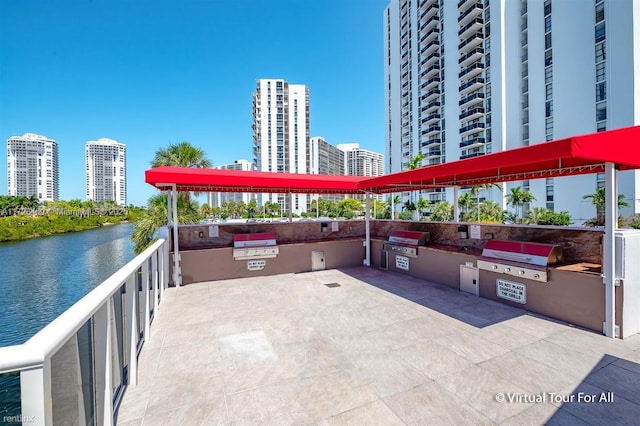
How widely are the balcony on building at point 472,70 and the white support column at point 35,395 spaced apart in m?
42.6

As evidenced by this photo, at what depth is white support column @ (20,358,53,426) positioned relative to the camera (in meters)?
1.10

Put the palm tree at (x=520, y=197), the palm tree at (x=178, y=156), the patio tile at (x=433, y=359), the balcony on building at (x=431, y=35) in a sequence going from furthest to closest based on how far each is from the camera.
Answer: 1. the balcony on building at (x=431, y=35)
2. the palm tree at (x=520, y=197)
3. the palm tree at (x=178, y=156)
4. the patio tile at (x=433, y=359)

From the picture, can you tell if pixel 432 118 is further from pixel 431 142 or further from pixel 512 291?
pixel 512 291

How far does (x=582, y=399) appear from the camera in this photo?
2.60 metres

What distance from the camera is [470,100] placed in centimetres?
3559

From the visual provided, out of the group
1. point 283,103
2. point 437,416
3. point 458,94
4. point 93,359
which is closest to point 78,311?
point 93,359

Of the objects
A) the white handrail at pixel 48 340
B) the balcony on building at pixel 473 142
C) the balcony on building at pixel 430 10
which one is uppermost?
the balcony on building at pixel 430 10

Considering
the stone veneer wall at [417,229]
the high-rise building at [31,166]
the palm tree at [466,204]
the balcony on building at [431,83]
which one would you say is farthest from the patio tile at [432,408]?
the high-rise building at [31,166]

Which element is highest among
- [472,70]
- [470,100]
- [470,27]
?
[470,27]

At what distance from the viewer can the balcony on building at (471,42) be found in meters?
34.5

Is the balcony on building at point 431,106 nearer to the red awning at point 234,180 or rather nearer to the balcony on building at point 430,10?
the balcony on building at point 430,10

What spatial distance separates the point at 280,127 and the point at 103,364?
7196 cm

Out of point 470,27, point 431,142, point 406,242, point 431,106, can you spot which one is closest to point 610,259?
point 406,242

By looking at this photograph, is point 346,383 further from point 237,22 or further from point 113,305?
point 237,22
